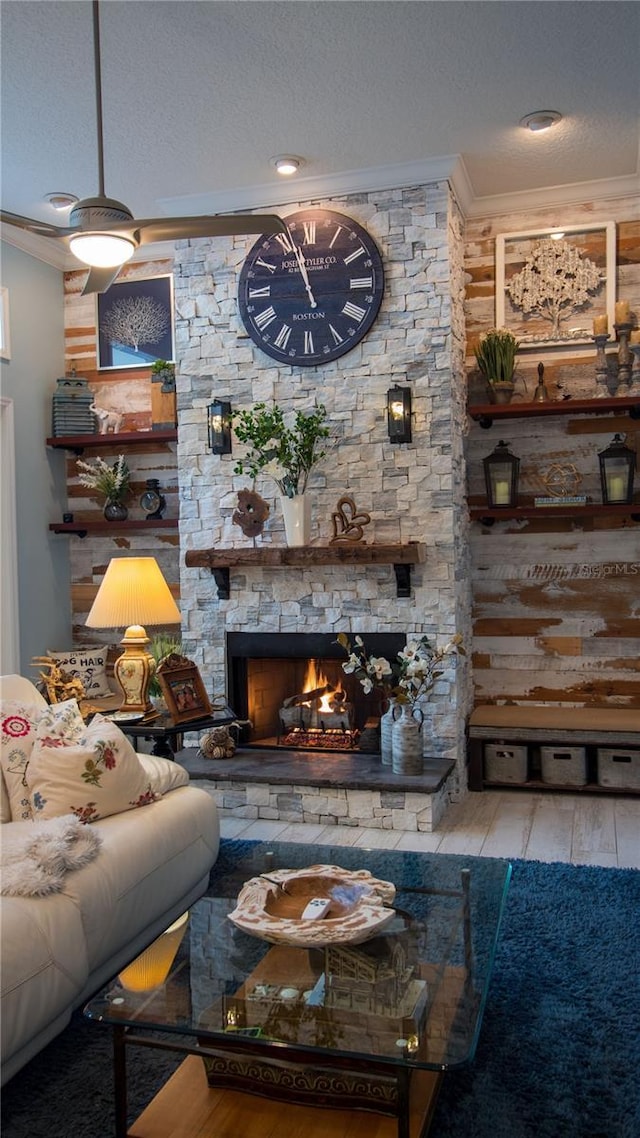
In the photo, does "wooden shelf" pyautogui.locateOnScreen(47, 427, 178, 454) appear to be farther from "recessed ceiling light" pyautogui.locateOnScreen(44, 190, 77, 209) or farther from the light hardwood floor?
the light hardwood floor

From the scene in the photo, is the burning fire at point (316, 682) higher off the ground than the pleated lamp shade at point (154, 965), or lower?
higher

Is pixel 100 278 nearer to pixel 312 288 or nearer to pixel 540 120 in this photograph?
pixel 312 288

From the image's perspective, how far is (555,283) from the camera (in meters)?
4.75

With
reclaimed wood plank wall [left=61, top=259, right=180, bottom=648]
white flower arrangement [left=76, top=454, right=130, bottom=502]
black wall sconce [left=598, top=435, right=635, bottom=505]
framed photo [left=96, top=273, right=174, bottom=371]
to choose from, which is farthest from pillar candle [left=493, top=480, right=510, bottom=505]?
white flower arrangement [left=76, top=454, right=130, bottom=502]

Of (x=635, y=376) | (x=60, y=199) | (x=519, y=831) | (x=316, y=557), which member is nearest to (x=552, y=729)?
(x=519, y=831)

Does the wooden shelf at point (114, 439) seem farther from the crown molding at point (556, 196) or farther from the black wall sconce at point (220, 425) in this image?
the crown molding at point (556, 196)

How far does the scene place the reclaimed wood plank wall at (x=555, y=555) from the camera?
15.4ft

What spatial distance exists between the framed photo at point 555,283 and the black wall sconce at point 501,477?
664 mm

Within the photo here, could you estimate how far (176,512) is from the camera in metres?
5.37

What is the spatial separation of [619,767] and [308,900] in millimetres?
2618

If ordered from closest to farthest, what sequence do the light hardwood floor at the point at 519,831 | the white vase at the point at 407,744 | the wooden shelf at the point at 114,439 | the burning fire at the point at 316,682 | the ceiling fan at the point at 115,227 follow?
the ceiling fan at the point at 115,227 < the light hardwood floor at the point at 519,831 < the white vase at the point at 407,744 < the burning fire at the point at 316,682 < the wooden shelf at the point at 114,439

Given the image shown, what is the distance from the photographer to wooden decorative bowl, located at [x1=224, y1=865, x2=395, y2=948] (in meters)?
2.05

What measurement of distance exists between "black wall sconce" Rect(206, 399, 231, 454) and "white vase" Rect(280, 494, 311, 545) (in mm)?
501

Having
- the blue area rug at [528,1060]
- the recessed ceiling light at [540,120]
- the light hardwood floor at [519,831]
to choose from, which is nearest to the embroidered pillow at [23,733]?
the blue area rug at [528,1060]
